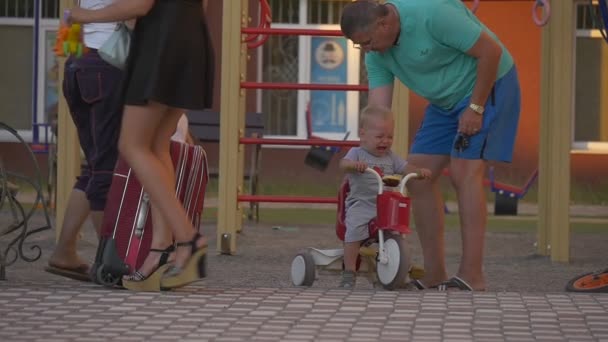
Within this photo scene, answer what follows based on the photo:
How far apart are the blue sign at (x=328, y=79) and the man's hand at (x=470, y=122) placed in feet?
41.5

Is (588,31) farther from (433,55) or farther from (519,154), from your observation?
(433,55)

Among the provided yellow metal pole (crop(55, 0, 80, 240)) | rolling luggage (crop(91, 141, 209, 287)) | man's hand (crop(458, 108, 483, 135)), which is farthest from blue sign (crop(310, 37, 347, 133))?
rolling luggage (crop(91, 141, 209, 287))

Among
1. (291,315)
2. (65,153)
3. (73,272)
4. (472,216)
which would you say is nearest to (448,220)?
(65,153)

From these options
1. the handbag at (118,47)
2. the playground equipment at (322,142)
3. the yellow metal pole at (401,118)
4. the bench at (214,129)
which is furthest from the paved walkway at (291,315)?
the bench at (214,129)

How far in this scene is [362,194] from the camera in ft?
25.0

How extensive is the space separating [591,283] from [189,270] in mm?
2166

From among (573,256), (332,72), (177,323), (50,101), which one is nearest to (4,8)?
(50,101)

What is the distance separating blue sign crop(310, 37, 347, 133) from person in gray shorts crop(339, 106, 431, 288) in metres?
12.3

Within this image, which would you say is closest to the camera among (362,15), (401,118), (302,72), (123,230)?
(123,230)

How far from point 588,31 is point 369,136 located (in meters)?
12.4

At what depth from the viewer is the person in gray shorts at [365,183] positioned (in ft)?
24.9

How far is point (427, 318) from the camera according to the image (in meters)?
5.99

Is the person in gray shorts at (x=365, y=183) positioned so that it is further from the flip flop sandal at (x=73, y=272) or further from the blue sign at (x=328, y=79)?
the blue sign at (x=328, y=79)

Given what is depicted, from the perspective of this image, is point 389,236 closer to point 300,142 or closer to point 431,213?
point 431,213
